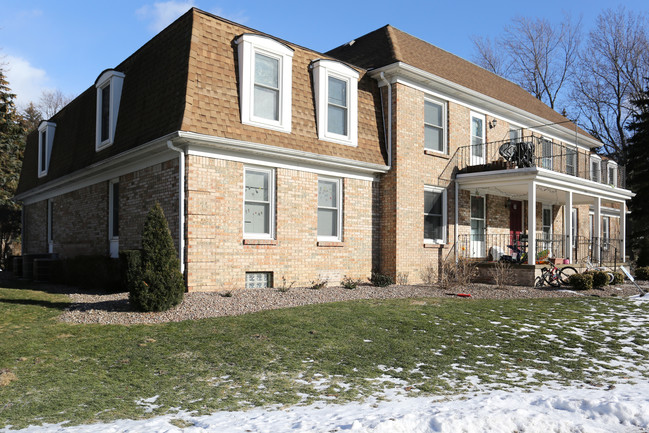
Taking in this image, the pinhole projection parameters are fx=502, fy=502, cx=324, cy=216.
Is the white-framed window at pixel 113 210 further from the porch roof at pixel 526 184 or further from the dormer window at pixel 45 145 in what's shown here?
the porch roof at pixel 526 184

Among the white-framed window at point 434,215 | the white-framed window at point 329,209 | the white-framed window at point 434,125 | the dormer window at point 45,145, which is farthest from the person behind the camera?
the dormer window at point 45,145

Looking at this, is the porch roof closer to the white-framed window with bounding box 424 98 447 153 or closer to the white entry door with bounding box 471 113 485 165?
the white entry door with bounding box 471 113 485 165

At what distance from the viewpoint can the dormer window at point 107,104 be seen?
14.0 meters

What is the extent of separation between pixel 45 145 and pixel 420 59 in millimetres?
14252

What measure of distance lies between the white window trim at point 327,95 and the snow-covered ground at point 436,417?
9.28 meters

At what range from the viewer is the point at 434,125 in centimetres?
1586

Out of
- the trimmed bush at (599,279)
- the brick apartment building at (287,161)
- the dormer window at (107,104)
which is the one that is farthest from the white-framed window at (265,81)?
the trimmed bush at (599,279)

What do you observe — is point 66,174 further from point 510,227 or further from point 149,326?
point 510,227

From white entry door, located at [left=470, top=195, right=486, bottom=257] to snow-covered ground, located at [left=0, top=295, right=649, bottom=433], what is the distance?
12199 millimetres

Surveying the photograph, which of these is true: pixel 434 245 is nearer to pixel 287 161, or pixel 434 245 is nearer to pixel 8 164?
pixel 287 161

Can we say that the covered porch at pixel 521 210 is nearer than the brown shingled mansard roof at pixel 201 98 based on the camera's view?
No

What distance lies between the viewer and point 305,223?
12.8m

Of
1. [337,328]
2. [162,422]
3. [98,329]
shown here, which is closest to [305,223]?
[337,328]

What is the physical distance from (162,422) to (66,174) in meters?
14.4
